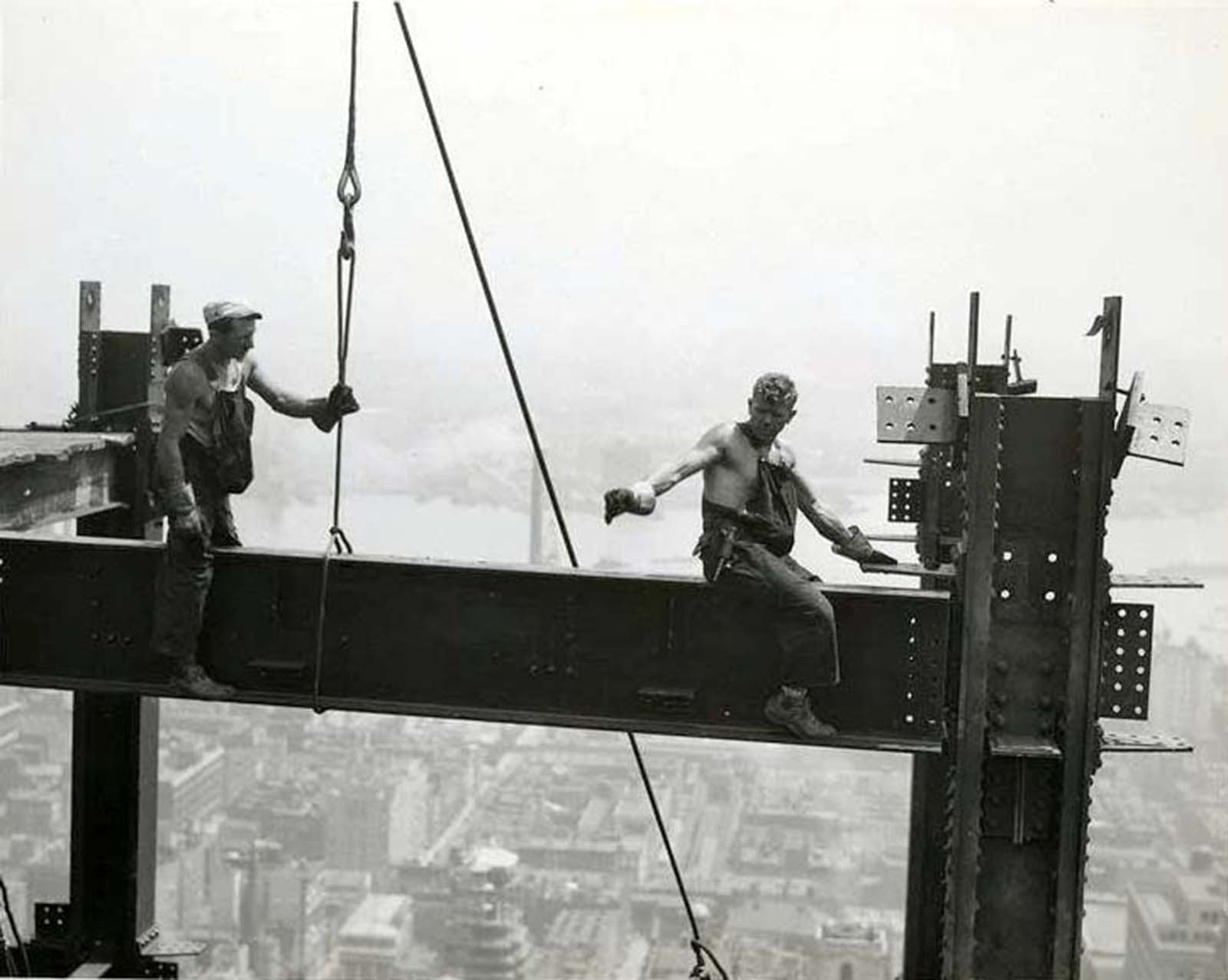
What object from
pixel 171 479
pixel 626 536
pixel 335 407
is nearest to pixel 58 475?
pixel 171 479

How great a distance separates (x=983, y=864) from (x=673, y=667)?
1733 millimetres

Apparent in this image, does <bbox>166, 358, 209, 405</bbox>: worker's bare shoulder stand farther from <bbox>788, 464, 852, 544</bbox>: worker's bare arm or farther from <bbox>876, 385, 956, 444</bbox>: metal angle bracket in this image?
<bbox>876, 385, 956, 444</bbox>: metal angle bracket

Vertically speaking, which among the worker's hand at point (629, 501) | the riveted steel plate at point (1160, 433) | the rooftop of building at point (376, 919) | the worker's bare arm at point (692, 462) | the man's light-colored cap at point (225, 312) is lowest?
the rooftop of building at point (376, 919)

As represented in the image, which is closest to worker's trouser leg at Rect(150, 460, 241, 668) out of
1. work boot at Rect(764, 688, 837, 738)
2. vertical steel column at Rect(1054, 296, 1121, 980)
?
work boot at Rect(764, 688, 837, 738)

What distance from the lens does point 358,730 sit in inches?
1314

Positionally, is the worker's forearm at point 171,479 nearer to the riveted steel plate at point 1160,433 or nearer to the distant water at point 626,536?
the riveted steel plate at point 1160,433

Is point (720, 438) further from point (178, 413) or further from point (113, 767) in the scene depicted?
point (113, 767)

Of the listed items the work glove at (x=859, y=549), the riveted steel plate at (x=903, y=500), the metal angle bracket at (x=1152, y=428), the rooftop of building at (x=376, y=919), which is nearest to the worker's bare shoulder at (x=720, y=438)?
the work glove at (x=859, y=549)

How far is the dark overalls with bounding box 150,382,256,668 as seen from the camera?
7.48 meters

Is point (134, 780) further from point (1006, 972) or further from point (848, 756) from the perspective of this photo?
point (848, 756)

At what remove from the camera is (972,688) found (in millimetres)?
6770

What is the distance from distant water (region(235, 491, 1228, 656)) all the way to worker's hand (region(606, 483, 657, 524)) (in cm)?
1340

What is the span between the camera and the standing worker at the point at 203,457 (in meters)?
7.33

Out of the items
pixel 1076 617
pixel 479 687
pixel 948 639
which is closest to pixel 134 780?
pixel 479 687
